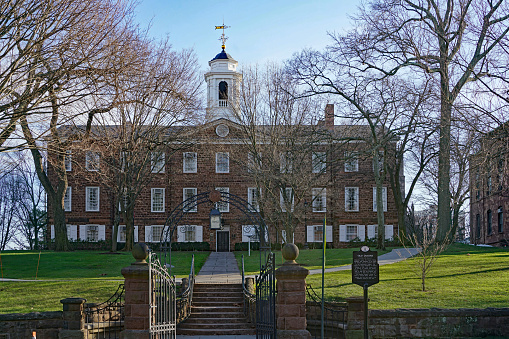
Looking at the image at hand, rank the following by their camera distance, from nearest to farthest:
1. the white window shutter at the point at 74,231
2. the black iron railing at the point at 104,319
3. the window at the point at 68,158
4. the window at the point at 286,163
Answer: the black iron railing at the point at 104,319 → the window at the point at 68,158 → the window at the point at 286,163 → the white window shutter at the point at 74,231

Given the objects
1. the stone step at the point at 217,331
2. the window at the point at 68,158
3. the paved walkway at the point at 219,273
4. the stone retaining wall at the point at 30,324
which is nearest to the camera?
the stone retaining wall at the point at 30,324

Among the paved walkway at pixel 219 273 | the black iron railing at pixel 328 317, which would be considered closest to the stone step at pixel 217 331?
the black iron railing at pixel 328 317

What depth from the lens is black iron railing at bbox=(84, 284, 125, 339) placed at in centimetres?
1474

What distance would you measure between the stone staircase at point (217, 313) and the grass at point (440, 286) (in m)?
2.44

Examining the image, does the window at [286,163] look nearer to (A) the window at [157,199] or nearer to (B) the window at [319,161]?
(B) the window at [319,161]

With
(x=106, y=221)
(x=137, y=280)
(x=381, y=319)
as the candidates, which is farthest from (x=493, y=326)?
(x=106, y=221)

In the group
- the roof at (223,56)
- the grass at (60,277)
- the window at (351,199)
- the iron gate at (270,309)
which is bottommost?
the grass at (60,277)

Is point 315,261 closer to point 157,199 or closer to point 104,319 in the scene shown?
point 104,319

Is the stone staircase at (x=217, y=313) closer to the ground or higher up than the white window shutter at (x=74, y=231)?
closer to the ground

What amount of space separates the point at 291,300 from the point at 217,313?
19.7 ft

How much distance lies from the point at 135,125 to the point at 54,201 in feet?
23.8

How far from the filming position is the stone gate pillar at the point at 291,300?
11867mm

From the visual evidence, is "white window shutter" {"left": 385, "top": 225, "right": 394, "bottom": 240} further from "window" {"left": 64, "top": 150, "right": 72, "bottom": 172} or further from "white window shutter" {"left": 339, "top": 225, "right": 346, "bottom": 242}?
"window" {"left": 64, "top": 150, "right": 72, "bottom": 172}

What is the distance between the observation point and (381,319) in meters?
14.0
